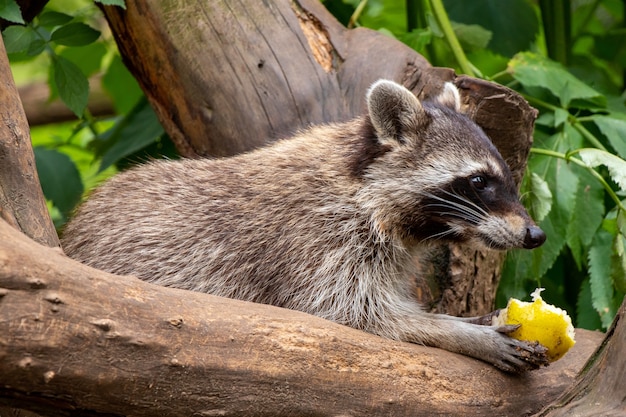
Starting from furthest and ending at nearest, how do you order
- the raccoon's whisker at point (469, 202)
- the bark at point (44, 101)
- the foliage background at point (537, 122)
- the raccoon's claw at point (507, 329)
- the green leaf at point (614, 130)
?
the bark at point (44, 101)
the green leaf at point (614, 130)
the foliage background at point (537, 122)
the raccoon's whisker at point (469, 202)
the raccoon's claw at point (507, 329)

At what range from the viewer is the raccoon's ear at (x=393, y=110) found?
505cm

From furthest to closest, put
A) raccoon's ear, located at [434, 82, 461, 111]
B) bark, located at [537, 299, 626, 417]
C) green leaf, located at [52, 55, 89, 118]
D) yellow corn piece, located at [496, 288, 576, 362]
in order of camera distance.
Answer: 1. green leaf, located at [52, 55, 89, 118]
2. raccoon's ear, located at [434, 82, 461, 111]
3. yellow corn piece, located at [496, 288, 576, 362]
4. bark, located at [537, 299, 626, 417]

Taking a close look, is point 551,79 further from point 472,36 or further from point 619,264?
point 619,264

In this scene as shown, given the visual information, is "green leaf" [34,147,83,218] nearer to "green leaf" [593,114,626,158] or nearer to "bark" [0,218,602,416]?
"bark" [0,218,602,416]

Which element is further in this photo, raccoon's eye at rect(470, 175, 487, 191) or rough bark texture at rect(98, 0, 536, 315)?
rough bark texture at rect(98, 0, 536, 315)

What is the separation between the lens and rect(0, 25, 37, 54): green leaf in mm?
5801

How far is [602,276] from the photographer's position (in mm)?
5621

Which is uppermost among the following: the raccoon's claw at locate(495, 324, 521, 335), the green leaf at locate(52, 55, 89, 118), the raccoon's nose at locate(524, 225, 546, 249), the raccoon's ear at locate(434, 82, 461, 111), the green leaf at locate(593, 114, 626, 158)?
Result: the green leaf at locate(52, 55, 89, 118)

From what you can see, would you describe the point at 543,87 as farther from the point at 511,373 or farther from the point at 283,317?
the point at 283,317

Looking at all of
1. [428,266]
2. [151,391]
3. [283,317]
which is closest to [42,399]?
[151,391]

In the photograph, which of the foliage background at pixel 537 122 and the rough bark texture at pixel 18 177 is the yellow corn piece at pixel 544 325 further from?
the rough bark texture at pixel 18 177

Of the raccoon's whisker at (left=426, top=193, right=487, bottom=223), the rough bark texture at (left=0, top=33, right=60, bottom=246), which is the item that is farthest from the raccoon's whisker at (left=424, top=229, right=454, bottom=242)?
the rough bark texture at (left=0, top=33, right=60, bottom=246)

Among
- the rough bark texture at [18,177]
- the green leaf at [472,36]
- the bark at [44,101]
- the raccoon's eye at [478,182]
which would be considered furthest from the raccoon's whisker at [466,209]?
Answer: the bark at [44,101]

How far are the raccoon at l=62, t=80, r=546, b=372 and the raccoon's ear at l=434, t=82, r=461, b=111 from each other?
0.02 metres
